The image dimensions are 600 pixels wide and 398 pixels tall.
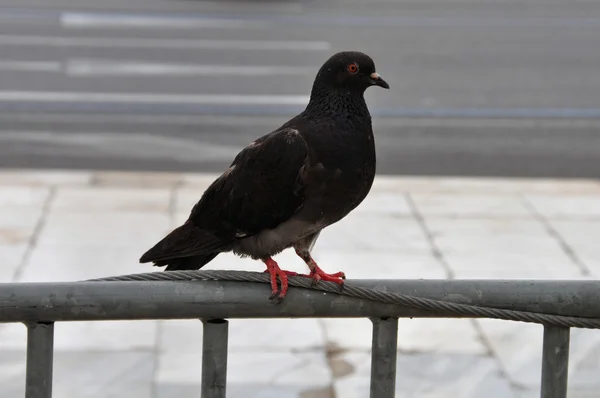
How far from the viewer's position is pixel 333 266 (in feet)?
26.4

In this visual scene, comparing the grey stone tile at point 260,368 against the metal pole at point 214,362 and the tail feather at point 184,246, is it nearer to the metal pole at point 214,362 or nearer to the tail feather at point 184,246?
the tail feather at point 184,246

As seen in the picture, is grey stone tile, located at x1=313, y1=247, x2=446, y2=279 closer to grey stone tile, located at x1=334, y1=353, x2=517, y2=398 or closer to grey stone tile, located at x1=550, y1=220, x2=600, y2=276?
grey stone tile, located at x1=550, y1=220, x2=600, y2=276

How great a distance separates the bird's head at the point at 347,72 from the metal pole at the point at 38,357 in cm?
188

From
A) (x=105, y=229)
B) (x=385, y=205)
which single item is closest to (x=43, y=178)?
(x=105, y=229)

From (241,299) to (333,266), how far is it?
221 inches

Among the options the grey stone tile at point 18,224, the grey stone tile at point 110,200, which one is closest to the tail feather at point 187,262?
the grey stone tile at point 18,224

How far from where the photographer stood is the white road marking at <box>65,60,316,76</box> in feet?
49.1

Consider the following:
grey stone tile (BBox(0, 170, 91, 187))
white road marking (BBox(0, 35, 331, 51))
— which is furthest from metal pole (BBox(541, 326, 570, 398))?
white road marking (BBox(0, 35, 331, 51))

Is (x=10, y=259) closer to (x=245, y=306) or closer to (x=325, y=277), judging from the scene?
(x=325, y=277)

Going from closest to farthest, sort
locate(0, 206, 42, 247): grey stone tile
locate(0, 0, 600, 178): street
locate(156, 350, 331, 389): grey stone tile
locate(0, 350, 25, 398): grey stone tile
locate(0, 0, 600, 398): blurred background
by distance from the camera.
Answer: locate(0, 350, 25, 398): grey stone tile → locate(156, 350, 331, 389): grey stone tile → locate(0, 0, 600, 398): blurred background → locate(0, 206, 42, 247): grey stone tile → locate(0, 0, 600, 178): street

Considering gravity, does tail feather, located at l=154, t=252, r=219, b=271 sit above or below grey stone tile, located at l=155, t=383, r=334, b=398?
above

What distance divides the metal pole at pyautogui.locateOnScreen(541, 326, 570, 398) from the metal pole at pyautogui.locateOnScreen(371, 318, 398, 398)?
35 centimetres

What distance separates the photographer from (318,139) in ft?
12.2

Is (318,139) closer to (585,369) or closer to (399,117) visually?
(585,369)
